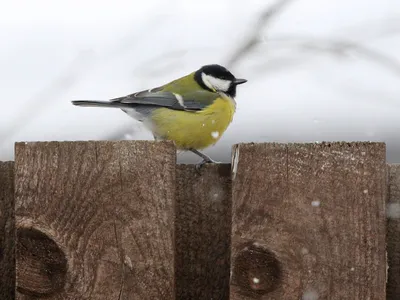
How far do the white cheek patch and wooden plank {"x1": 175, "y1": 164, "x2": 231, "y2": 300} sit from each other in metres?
2.43

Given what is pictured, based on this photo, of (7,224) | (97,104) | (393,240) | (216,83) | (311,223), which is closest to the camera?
(311,223)

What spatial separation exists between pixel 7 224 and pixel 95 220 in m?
0.33

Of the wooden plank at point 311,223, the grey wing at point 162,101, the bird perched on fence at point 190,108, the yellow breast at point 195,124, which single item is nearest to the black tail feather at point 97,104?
the bird perched on fence at point 190,108

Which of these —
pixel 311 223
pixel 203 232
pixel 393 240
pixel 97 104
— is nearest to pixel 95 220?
pixel 203 232

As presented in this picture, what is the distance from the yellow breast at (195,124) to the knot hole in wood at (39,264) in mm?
2014

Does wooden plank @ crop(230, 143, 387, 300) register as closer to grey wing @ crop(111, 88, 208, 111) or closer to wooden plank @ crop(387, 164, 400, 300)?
wooden plank @ crop(387, 164, 400, 300)

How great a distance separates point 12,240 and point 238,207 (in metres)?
0.61

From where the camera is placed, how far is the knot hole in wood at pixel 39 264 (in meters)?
1.59

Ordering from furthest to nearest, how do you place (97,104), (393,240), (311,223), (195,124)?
(195,124)
(97,104)
(393,240)
(311,223)

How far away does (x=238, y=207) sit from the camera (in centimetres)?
153

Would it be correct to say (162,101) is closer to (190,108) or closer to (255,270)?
(190,108)

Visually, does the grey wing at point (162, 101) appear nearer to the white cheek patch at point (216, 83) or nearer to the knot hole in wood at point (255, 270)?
the white cheek patch at point (216, 83)

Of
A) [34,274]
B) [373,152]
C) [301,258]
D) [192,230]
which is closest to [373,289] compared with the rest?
[301,258]

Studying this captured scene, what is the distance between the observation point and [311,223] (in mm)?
1496
